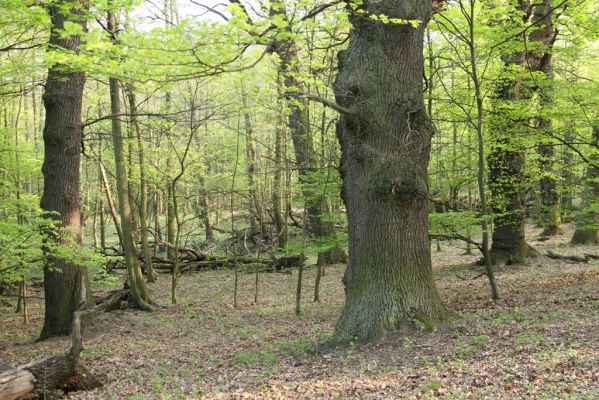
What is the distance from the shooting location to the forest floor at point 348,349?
429cm

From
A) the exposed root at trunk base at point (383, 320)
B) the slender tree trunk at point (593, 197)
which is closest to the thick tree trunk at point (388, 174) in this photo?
the exposed root at trunk base at point (383, 320)

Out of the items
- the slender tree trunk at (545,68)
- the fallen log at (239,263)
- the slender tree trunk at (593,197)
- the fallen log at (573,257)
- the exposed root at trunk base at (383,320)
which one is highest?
the slender tree trunk at (545,68)

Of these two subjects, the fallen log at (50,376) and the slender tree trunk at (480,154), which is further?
the slender tree trunk at (480,154)

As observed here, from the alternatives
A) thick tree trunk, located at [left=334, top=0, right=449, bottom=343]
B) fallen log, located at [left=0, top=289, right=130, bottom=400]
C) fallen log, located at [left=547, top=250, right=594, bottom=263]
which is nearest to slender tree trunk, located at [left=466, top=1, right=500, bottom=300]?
thick tree trunk, located at [left=334, top=0, right=449, bottom=343]

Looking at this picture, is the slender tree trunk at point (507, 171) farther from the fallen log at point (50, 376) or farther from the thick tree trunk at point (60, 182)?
the thick tree trunk at point (60, 182)

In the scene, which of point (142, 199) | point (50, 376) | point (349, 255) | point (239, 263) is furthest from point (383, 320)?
point (239, 263)

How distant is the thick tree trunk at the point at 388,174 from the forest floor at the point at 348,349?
0.39 metres

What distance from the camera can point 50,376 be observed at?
5383 mm

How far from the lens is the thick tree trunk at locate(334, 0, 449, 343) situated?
19.6 feet

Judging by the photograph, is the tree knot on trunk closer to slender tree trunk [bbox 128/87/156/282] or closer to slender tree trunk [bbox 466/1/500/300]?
slender tree trunk [bbox 466/1/500/300]

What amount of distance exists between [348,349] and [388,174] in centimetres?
235

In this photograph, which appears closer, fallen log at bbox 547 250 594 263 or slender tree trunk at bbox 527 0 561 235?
slender tree trunk at bbox 527 0 561 235

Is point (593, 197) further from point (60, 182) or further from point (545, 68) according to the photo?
point (60, 182)

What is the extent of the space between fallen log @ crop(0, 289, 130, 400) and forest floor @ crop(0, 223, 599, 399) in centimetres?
19
